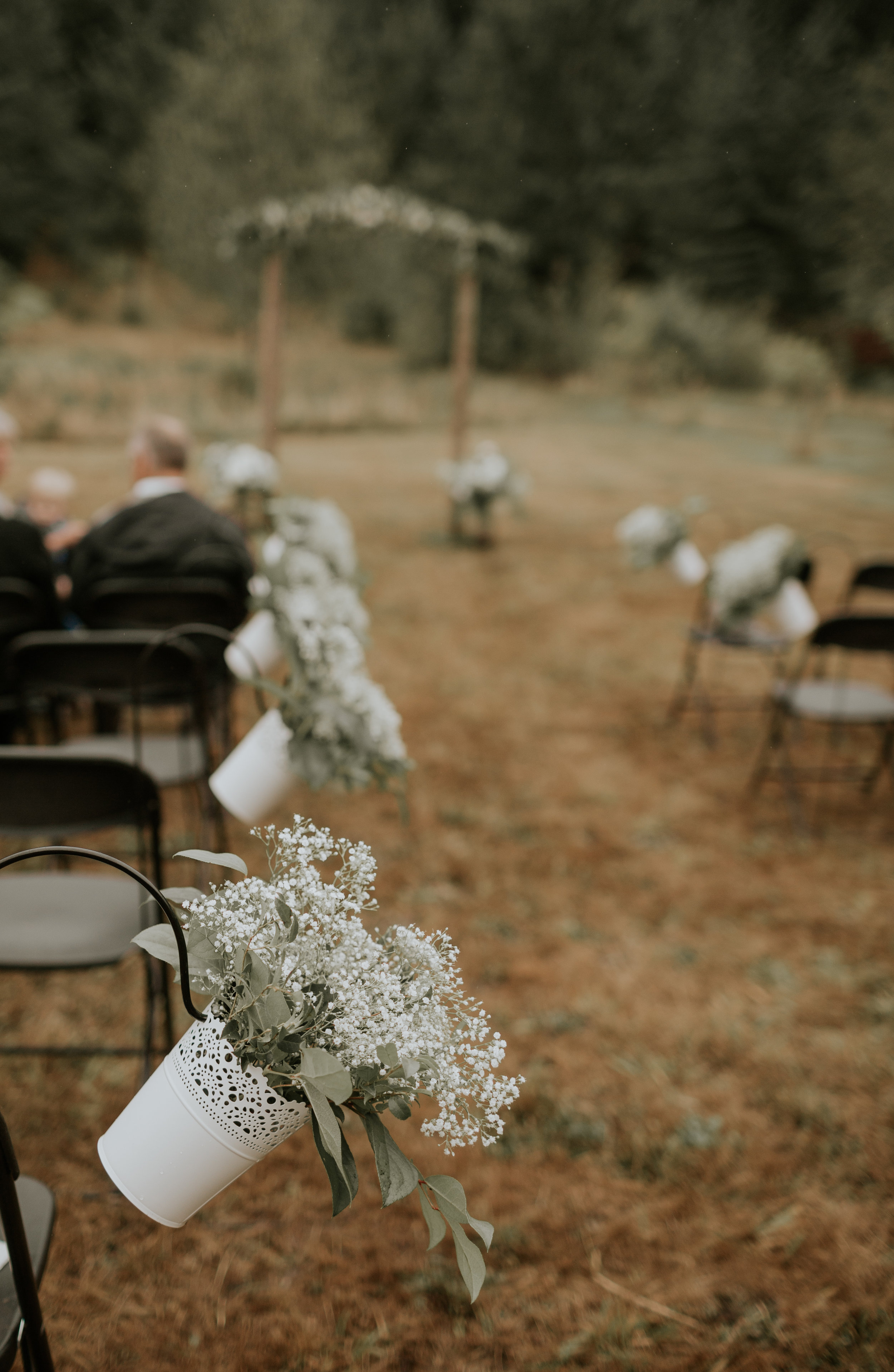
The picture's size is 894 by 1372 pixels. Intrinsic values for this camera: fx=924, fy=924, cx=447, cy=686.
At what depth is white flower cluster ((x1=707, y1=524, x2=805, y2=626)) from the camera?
3789 millimetres

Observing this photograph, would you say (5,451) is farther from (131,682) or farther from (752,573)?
(752,573)

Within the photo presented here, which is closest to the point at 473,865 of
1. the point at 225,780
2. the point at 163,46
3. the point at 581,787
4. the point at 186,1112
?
the point at 581,787

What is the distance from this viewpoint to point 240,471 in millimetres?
5797

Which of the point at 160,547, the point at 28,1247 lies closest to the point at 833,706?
the point at 160,547

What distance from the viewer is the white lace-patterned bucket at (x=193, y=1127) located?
0.98 metres

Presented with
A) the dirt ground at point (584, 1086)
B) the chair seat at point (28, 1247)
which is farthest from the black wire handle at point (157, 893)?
the dirt ground at point (584, 1086)

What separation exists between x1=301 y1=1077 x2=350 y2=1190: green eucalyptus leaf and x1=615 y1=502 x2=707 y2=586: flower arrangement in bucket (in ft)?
13.5

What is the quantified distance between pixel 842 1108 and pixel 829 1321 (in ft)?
1.97

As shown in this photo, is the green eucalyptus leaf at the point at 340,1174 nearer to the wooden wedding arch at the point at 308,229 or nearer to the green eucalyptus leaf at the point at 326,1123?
the green eucalyptus leaf at the point at 326,1123

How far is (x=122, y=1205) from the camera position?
72.8 inches

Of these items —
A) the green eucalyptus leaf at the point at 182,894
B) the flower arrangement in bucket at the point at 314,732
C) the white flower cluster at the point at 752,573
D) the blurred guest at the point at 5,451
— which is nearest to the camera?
the green eucalyptus leaf at the point at 182,894

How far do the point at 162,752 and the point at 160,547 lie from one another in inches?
35.7

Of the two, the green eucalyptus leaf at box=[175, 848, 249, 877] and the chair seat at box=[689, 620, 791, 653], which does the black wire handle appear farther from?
the chair seat at box=[689, 620, 791, 653]

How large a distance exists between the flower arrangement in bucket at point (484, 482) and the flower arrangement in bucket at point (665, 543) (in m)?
2.98
